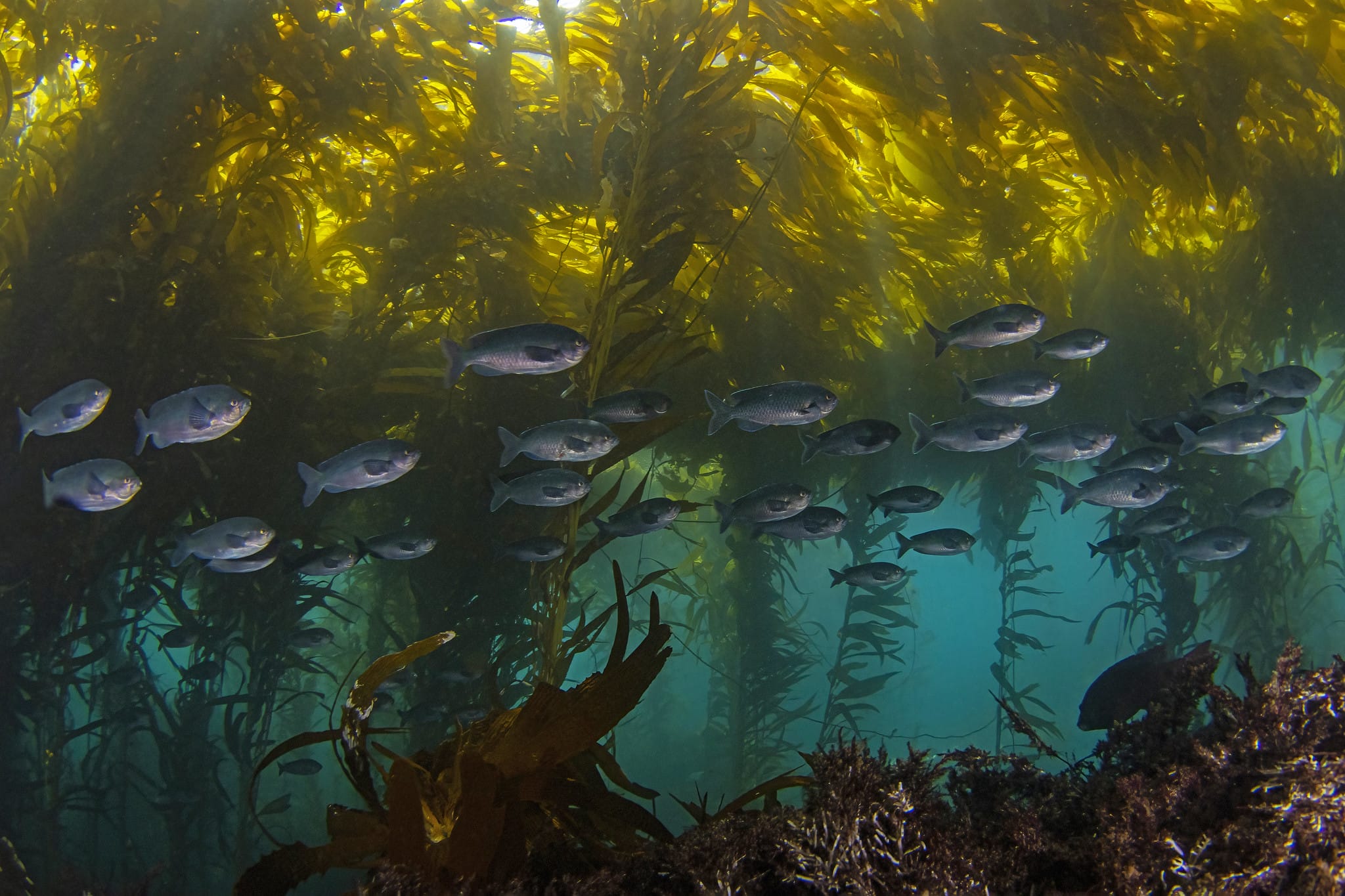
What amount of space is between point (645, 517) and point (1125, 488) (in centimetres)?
446

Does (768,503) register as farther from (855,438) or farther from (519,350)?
(519,350)

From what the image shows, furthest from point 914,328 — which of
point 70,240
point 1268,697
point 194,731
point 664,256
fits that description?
point 194,731

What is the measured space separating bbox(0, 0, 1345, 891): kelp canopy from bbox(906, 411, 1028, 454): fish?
2.29 m

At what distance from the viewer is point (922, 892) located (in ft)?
5.07

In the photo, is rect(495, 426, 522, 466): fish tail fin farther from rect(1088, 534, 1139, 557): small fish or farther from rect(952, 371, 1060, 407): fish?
rect(1088, 534, 1139, 557): small fish

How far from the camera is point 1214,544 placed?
238 inches

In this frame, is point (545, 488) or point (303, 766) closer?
point (545, 488)

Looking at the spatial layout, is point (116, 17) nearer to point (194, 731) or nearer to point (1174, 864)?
point (194, 731)

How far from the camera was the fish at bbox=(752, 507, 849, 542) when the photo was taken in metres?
5.50

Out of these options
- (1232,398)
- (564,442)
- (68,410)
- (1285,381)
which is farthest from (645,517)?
(1285,381)

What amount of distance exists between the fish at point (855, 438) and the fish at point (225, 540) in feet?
14.2

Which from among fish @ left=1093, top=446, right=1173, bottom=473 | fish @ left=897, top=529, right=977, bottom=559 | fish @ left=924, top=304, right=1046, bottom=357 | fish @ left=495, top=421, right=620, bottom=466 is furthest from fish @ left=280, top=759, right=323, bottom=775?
fish @ left=1093, top=446, right=1173, bottom=473

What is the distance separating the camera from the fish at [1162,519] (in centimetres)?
594

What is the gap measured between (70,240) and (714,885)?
6280mm
